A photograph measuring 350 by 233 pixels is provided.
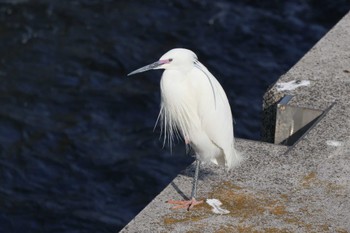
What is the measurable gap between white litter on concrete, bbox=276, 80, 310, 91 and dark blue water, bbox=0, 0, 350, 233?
6.68 ft

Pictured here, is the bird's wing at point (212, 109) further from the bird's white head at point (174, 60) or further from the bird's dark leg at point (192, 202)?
the bird's dark leg at point (192, 202)

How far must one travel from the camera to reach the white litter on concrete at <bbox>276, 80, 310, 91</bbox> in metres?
5.43

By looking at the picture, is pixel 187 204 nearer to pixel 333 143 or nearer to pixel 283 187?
pixel 283 187

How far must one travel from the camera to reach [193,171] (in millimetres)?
4824

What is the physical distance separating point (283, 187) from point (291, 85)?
1107 millimetres

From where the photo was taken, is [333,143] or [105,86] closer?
[333,143]

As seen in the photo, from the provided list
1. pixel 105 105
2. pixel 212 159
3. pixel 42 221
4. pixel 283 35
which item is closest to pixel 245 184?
pixel 212 159

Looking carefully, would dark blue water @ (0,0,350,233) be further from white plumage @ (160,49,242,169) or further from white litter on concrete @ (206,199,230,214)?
white litter on concrete @ (206,199,230,214)

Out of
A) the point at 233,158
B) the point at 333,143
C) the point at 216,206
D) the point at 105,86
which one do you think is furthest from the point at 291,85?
the point at 105,86

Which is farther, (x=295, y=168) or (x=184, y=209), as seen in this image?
(x=295, y=168)

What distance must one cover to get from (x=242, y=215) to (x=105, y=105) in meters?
4.11

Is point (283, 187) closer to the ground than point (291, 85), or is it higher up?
closer to the ground

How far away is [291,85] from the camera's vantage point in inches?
216

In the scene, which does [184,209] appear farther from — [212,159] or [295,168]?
[295,168]
